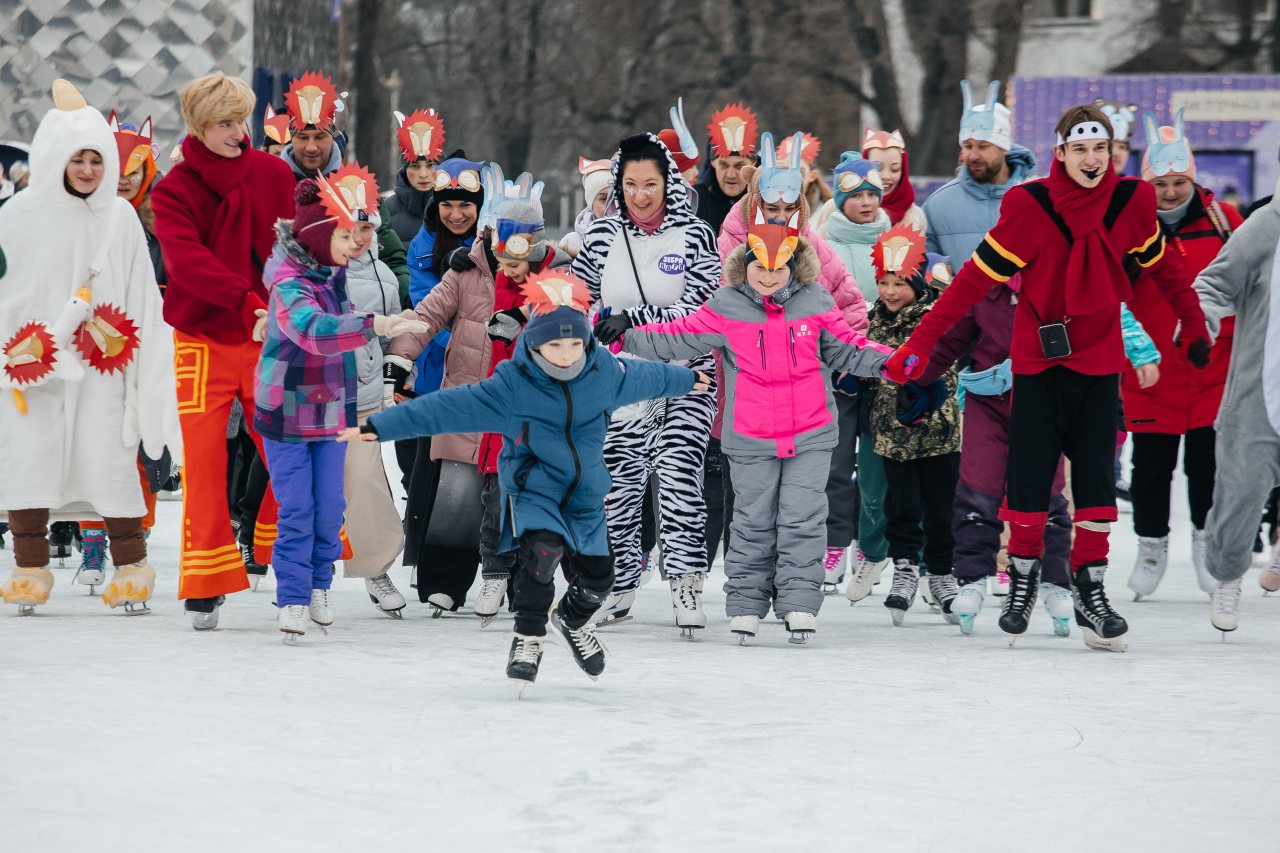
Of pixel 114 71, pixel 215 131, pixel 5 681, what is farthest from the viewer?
pixel 114 71

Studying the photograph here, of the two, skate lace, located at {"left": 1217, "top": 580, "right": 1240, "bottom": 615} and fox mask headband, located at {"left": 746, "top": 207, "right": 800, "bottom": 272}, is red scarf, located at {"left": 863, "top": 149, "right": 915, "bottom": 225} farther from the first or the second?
skate lace, located at {"left": 1217, "top": 580, "right": 1240, "bottom": 615}

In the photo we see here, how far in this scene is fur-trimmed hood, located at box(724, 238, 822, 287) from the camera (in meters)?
7.29

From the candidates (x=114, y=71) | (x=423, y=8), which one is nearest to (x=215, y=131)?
(x=114, y=71)

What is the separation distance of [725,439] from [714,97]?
24.8 metres

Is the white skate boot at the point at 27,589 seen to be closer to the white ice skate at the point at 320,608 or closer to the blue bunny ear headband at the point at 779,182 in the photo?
the white ice skate at the point at 320,608

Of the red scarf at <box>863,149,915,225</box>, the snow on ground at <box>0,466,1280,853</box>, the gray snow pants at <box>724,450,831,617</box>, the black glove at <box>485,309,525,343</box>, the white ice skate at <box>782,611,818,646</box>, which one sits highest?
the red scarf at <box>863,149,915,225</box>

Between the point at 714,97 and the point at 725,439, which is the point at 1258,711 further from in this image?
the point at 714,97

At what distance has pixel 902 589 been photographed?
8133 mm

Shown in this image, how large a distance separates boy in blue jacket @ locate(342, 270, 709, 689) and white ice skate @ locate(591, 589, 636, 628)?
157 cm

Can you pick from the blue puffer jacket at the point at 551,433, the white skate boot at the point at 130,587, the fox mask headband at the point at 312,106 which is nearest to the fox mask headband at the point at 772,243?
the blue puffer jacket at the point at 551,433

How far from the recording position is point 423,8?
3400cm

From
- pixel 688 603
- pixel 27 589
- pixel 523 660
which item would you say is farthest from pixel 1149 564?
pixel 27 589

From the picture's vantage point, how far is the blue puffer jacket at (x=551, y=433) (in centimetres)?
591

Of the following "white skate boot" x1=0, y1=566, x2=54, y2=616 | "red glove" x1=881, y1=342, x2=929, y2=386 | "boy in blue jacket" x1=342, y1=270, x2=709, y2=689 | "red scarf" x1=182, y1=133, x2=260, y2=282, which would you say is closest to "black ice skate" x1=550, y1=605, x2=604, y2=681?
"boy in blue jacket" x1=342, y1=270, x2=709, y2=689
